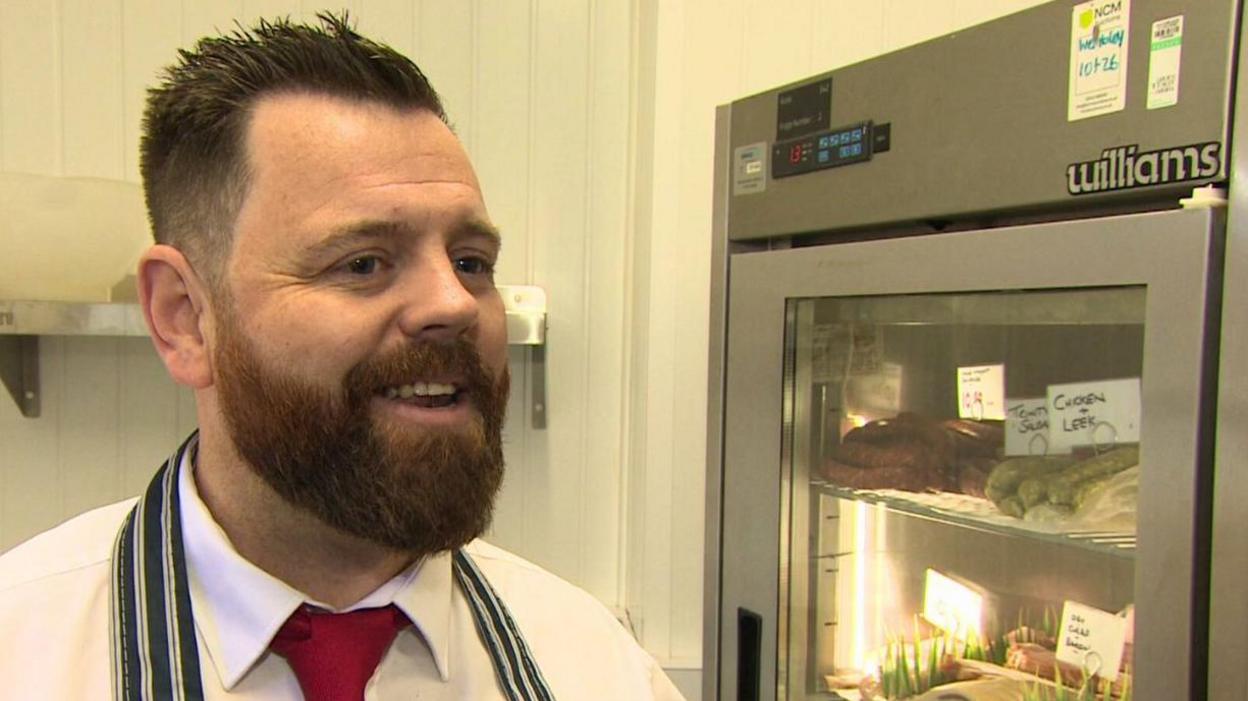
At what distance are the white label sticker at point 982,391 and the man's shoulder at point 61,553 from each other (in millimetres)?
1092

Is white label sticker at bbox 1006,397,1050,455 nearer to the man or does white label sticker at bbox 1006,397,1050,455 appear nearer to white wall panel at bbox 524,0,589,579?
the man

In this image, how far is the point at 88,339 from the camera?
1845 mm

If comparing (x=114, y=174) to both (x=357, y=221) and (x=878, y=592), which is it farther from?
(x=878, y=592)

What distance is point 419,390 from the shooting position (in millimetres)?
896

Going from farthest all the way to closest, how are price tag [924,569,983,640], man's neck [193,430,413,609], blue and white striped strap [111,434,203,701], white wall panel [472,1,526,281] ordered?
white wall panel [472,1,526,281]
price tag [924,569,983,640]
man's neck [193,430,413,609]
blue and white striped strap [111,434,203,701]

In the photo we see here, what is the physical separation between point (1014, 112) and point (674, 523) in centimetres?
115

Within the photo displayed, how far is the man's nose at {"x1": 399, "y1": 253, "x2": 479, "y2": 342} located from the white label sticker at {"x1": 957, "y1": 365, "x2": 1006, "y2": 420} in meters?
0.74

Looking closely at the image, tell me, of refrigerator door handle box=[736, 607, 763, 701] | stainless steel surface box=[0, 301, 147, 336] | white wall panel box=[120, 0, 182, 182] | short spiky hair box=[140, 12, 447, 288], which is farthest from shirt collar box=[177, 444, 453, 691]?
white wall panel box=[120, 0, 182, 182]

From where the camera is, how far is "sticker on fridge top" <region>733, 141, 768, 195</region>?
1.42 m

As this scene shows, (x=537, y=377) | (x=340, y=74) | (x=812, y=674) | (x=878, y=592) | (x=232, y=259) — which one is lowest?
(x=812, y=674)

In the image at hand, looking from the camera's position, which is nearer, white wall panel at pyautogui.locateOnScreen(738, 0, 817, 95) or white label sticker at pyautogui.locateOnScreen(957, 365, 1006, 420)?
white label sticker at pyautogui.locateOnScreen(957, 365, 1006, 420)

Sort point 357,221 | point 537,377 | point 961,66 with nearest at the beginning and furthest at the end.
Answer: point 357,221 < point 961,66 < point 537,377

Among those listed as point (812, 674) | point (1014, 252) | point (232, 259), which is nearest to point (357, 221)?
point (232, 259)

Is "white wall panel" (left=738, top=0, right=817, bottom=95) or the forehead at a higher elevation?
"white wall panel" (left=738, top=0, right=817, bottom=95)
